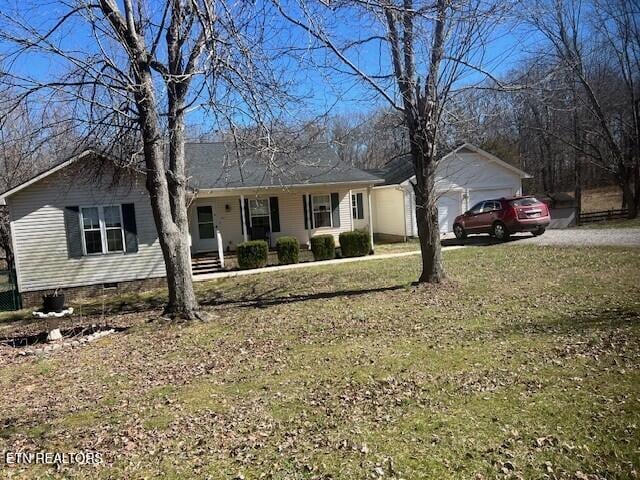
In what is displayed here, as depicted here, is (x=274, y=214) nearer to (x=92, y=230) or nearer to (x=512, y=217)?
(x=92, y=230)

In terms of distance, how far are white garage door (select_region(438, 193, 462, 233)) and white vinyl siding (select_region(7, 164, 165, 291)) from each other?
14.5 meters

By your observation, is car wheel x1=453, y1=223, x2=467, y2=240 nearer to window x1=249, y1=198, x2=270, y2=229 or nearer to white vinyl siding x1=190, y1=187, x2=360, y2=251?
white vinyl siding x1=190, y1=187, x2=360, y2=251

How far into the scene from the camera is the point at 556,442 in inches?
142

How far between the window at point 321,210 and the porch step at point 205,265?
477 centimetres

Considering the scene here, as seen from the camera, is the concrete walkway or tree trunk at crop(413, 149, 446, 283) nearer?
tree trunk at crop(413, 149, 446, 283)

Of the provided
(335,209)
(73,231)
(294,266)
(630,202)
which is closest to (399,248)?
(335,209)

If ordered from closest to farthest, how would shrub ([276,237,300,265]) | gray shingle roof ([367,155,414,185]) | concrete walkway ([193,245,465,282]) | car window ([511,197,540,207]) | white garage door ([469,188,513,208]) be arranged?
concrete walkway ([193,245,465,282]), shrub ([276,237,300,265]), car window ([511,197,540,207]), gray shingle roof ([367,155,414,185]), white garage door ([469,188,513,208])

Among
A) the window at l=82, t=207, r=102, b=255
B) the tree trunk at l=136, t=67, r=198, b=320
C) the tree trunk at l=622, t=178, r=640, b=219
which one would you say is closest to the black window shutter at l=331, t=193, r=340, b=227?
the window at l=82, t=207, r=102, b=255

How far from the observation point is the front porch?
59.4ft

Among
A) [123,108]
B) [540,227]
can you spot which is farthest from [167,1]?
[540,227]

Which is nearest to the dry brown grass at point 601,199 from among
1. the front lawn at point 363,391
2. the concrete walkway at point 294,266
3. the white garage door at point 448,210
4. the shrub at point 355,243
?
the white garage door at point 448,210

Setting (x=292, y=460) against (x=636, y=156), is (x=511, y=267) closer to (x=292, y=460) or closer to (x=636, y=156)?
(x=292, y=460)

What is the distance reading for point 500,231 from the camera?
1823 cm

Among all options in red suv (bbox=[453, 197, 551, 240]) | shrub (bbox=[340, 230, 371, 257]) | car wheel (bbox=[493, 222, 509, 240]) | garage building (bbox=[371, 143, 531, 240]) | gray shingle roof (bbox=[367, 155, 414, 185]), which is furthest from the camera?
gray shingle roof (bbox=[367, 155, 414, 185])
